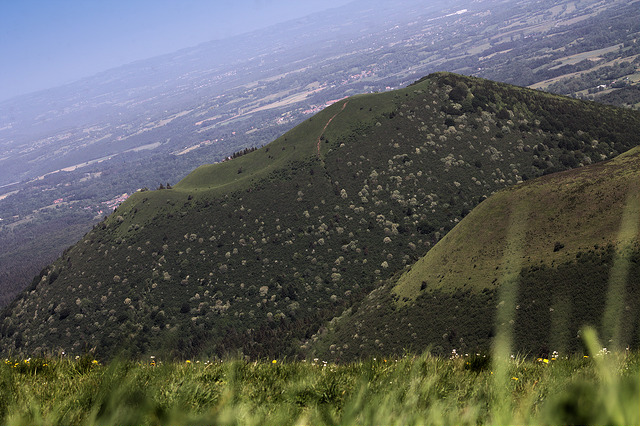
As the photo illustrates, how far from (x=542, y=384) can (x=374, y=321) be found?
2774 inches

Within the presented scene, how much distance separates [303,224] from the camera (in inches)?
5017

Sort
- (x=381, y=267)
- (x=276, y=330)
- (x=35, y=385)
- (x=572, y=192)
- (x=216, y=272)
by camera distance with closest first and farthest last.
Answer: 1. (x=35, y=385)
2. (x=572, y=192)
3. (x=276, y=330)
4. (x=381, y=267)
5. (x=216, y=272)

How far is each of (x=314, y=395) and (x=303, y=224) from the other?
120713mm

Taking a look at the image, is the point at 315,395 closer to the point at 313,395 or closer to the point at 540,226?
the point at 313,395

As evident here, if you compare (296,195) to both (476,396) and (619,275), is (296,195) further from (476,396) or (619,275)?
(476,396)

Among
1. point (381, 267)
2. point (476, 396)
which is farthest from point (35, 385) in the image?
point (381, 267)

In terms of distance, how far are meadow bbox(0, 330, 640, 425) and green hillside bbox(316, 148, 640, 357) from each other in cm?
3367

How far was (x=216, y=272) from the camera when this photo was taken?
121438 mm

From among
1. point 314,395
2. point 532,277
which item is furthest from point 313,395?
point 532,277

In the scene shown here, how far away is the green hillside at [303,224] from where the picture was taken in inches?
4365

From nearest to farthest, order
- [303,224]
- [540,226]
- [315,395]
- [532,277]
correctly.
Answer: [315,395]
[532,277]
[540,226]
[303,224]

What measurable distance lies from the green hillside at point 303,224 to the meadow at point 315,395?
83137mm

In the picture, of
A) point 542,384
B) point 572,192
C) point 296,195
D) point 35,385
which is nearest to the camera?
point 542,384

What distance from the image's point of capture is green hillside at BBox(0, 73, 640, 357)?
11088 cm
